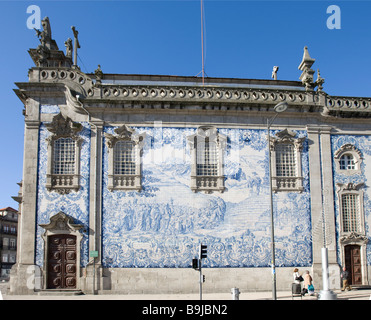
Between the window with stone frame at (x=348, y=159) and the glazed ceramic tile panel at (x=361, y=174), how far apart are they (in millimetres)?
170

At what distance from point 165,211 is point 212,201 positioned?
2533mm

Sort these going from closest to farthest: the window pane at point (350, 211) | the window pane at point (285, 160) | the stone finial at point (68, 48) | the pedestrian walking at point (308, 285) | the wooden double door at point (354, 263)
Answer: the pedestrian walking at point (308, 285), the wooden double door at point (354, 263), the window pane at point (350, 211), the window pane at point (285, 160), the stone finial at point (68, 48)

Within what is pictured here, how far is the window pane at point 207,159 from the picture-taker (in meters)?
23.3

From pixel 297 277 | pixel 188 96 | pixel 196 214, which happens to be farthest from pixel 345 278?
pixel 188 96

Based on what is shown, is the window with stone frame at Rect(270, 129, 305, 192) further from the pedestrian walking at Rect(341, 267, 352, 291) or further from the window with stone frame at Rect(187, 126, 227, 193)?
the pedestrian walking at Rect(341, 267, 352, 291)

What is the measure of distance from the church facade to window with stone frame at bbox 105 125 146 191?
0.06 metres

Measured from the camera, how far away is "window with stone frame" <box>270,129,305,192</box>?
23453 millimetres

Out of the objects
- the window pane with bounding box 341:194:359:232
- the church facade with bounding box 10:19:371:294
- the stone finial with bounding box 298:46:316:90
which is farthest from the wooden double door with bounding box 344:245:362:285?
the stone finial with bounding box 298:46:316:90

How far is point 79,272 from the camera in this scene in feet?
71.0

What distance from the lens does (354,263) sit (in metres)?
23.2

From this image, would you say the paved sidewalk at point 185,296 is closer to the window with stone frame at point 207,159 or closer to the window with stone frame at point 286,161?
the window with stone frame at point 207,159

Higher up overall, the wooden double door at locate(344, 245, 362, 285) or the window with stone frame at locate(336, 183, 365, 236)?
the window with stone frame at locate(336, 183, 365, 236)

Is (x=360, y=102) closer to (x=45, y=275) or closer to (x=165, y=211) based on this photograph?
(x=165, y=211)

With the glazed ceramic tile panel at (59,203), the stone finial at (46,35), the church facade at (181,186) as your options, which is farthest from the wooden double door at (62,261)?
the stone finial at (46,35)
